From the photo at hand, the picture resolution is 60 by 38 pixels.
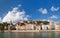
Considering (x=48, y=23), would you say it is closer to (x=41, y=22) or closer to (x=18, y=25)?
(x=41, y=22)

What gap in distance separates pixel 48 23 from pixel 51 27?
479 centimetres

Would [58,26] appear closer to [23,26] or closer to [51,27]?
[51,27]

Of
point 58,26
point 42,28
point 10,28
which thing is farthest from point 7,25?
point 58,26

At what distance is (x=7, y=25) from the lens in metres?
61.3

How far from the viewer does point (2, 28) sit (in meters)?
58.7

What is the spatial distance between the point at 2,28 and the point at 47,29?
41.0 ft

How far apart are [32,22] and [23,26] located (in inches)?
147

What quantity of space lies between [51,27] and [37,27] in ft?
13.3

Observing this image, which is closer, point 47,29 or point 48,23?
point 47,29

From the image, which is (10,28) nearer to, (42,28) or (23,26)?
(23,26)

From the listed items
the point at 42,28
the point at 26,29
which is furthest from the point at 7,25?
the point at 42,28

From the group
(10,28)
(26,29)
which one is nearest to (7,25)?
(10,28)

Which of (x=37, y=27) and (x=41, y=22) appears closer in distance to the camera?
(x=37, y=27)

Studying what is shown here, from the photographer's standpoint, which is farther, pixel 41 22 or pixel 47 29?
pixel 41 22
